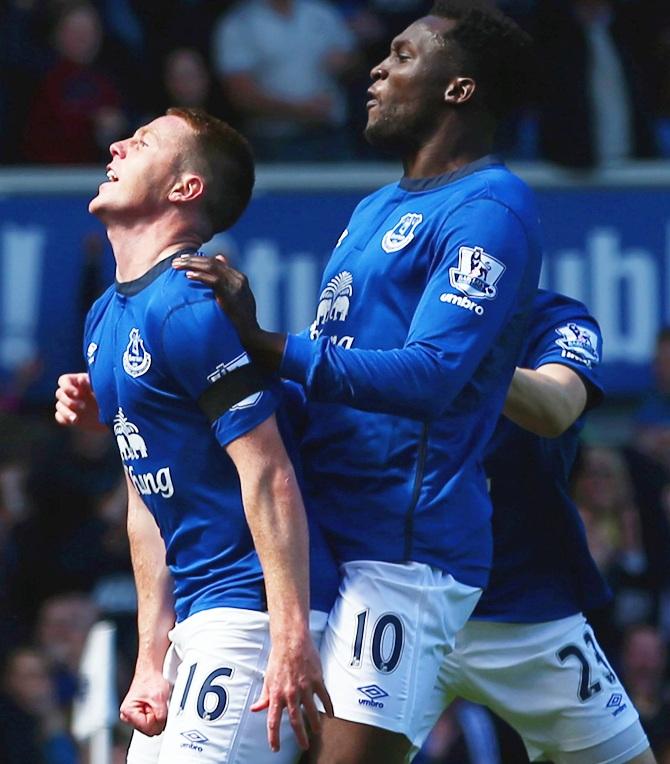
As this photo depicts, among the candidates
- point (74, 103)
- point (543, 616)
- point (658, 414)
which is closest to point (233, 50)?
point (74, 103)

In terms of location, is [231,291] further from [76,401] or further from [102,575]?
[102,575]

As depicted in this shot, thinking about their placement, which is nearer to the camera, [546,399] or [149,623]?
[149,623]

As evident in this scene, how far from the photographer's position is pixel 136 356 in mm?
4078

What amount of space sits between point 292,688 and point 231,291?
81cm

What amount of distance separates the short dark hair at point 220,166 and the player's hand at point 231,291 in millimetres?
371

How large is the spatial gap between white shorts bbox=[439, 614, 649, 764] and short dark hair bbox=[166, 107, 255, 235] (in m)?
1.42

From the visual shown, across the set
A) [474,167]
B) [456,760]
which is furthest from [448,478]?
[456,760]

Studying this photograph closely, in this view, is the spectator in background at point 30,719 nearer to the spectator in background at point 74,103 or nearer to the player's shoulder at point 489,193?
the spectator in background at point 74,103

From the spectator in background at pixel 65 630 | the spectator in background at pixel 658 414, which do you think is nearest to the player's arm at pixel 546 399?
the spectator in background at pixel 65 630

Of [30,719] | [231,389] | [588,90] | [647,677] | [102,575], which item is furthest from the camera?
[588,90]

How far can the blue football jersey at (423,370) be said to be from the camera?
3926 millimetres

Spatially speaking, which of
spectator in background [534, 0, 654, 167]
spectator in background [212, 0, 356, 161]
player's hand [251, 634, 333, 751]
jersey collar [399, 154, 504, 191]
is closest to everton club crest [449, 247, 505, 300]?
jersey collar [399, 154, 504, 191]

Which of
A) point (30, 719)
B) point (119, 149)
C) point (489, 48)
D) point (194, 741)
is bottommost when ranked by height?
point (30, 719)

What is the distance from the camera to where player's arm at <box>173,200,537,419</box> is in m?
3.89
